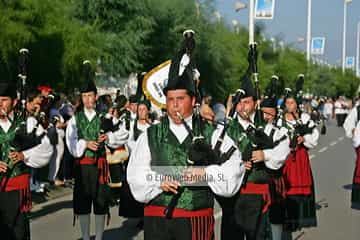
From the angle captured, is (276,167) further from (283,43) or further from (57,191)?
(283,43)

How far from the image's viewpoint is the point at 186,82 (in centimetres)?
496

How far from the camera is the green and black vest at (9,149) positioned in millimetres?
6105

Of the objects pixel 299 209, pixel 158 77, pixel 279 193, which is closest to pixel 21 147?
pixel 158 77

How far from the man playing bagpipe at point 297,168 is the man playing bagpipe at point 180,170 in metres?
4.24

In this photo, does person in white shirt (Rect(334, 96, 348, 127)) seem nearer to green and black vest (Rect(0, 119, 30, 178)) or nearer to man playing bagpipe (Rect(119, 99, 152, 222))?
man playing bagpipe (Rect(119, 99, 152, 222))

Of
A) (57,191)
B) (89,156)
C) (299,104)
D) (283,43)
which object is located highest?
(283,43)

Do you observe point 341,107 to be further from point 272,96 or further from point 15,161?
point 15,161

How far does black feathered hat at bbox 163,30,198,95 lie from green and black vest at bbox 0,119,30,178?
1.73 metres

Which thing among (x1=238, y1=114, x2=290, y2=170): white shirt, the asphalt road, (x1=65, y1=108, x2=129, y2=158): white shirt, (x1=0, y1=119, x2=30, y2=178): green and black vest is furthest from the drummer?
(x1=0, y1=119, x2=30, y2=178): green and black vest

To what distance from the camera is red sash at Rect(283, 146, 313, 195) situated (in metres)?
9.22

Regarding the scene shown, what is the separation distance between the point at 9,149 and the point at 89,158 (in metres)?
2.08

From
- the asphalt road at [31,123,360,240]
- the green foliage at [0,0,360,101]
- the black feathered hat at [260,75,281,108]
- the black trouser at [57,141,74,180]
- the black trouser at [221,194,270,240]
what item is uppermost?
the green foliage at [0,0,360,101]

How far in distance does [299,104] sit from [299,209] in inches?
53.5

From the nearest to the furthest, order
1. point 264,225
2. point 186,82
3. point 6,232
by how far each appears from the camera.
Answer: point 186,82 → point 6,232 → point 264,225
